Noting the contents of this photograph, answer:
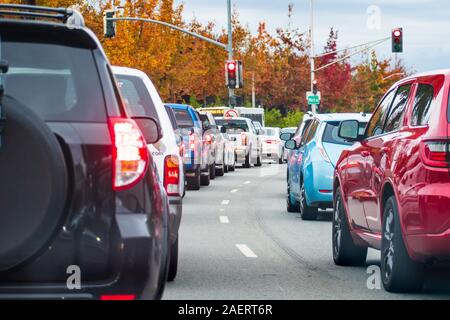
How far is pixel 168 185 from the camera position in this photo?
11242 millimetres

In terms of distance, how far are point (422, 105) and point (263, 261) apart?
356cm

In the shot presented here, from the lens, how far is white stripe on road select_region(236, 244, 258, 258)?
1380 cm

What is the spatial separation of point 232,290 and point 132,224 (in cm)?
462

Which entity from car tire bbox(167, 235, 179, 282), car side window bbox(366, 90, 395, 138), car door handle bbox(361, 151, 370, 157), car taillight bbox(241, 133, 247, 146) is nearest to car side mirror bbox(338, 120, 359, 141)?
car side window bbox(366, 90, 395, 138)

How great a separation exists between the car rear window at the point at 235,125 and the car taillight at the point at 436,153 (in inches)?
1347

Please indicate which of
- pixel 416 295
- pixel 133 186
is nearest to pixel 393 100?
pixel 416 295

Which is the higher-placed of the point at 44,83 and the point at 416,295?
the point at 44,83

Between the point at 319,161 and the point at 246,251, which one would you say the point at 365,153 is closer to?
the point at 246,251

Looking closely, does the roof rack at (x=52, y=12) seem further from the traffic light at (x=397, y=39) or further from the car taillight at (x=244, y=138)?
the traffic light at (x=397, y=39)

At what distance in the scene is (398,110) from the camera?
1083 cm

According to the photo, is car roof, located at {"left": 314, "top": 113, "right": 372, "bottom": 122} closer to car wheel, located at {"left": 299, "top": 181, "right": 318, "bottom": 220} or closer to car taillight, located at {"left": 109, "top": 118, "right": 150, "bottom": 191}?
car wheel, located at {"left": 299, "top": 181, "right": 318, "bottom": 220}

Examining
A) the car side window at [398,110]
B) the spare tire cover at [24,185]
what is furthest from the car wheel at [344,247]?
the spare tire cover at [24,185]
